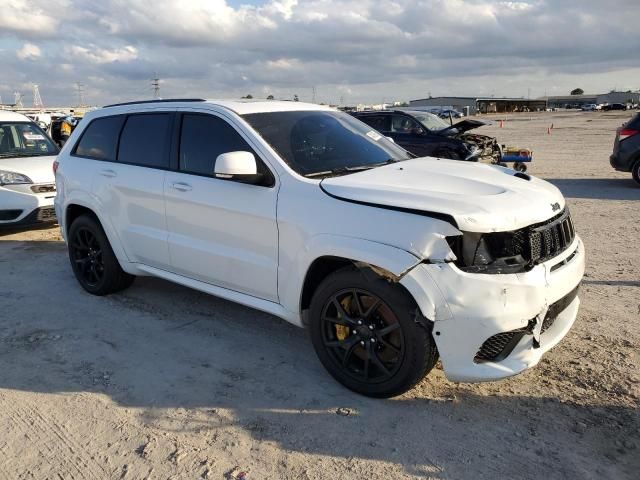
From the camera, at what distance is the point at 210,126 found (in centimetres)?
448

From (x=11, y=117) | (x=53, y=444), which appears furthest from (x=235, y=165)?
(x=11, y=117)

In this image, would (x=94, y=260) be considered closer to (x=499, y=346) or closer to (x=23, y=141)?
(x=499, y=346)

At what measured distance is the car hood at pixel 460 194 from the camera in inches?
126

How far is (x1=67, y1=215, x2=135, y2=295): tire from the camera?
5.49 metres

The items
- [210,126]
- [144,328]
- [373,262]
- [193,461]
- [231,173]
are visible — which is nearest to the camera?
[193,461]

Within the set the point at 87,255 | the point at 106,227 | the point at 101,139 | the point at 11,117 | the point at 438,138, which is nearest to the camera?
the point at 106,227

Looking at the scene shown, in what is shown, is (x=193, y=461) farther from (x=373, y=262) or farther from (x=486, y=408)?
(x=486, y=408)

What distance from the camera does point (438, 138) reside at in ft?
46.3

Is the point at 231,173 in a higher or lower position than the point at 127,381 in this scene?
higher

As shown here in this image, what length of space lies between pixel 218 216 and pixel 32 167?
18.8ft

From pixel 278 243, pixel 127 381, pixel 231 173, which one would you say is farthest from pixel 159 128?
pixel 127 381

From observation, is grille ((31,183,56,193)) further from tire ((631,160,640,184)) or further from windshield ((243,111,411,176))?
tire ((631,160,640,184))

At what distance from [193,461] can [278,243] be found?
147 centimetres

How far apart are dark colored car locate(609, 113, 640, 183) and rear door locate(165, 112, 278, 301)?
34.0 feet
